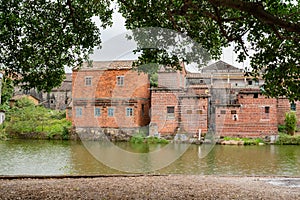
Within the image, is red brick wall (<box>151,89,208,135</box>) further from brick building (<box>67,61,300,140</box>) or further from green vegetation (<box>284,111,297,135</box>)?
green vegetation (<box>284,111,297,135</box>)

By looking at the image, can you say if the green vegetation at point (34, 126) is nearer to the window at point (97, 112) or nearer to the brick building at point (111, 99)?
the brick building at point (111, 99)

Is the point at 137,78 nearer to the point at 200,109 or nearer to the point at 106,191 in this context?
the point at 200,109

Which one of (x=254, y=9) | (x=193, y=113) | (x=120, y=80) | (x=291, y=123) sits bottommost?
(x=291, y=123)

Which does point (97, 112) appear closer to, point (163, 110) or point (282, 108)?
point (163, 110)

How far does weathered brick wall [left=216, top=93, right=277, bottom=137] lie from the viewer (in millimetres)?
23156

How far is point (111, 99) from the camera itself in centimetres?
2445

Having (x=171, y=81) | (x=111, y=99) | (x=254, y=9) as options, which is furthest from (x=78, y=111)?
(x=254, y=9)

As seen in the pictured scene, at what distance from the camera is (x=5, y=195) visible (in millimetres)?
4824

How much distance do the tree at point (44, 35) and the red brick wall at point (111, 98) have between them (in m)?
16.7

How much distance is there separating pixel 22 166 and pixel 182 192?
8.43 meters

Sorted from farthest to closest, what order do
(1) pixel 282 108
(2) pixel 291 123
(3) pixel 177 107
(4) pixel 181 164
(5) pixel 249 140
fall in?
1. (1) pixel 282 108
2. (3) pixel 177 107
3. (2) pixel 291 123
4. (5) pixel 249 140
5. (4) pixel 181 164

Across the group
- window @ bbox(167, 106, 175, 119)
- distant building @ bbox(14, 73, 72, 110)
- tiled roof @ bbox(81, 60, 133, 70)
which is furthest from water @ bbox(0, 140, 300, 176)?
distant building @ bbox(14, 73, 72, 110)

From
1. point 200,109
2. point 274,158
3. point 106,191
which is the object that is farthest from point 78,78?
point 106,191

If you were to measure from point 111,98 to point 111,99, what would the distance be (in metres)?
0.14
